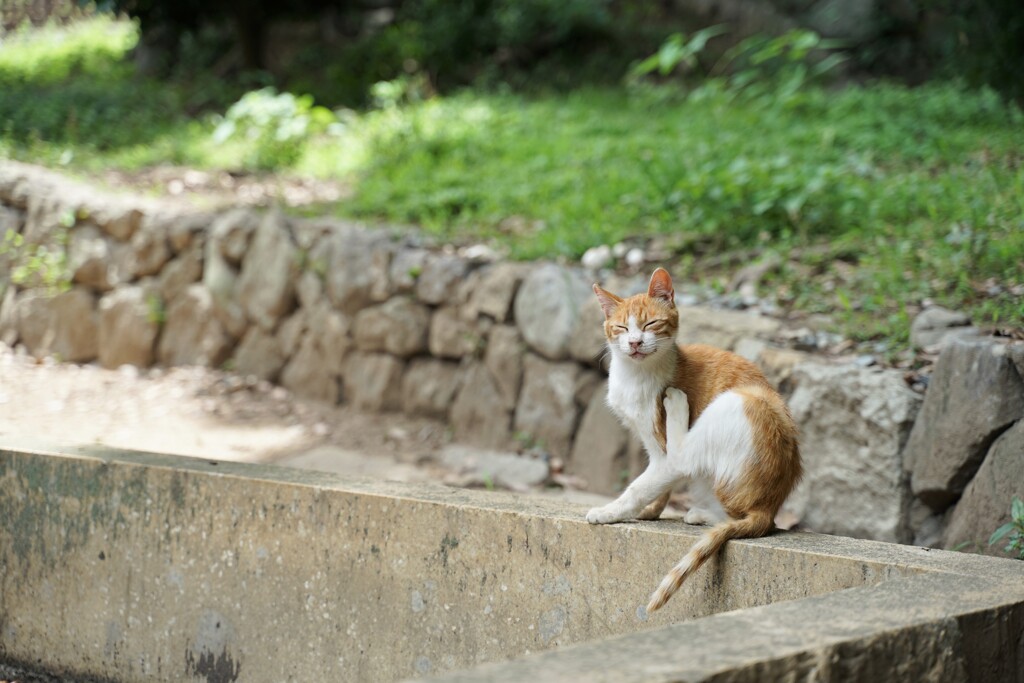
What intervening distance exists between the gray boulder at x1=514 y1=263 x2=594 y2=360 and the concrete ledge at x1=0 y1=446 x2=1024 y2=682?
2631 millimetres

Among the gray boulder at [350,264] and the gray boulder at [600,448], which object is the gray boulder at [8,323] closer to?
Result: the gray boulder at [350,264]

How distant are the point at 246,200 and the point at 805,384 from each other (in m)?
5.03

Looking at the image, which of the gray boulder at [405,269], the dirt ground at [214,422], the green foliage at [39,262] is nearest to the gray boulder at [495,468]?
the dirt ground at [214,422]

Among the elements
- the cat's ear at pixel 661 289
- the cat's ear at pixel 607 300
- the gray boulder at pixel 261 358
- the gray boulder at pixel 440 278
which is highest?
the gray boulder at pixel 440 278

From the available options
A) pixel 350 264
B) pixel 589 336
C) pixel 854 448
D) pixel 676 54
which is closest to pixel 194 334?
pixel 350 264

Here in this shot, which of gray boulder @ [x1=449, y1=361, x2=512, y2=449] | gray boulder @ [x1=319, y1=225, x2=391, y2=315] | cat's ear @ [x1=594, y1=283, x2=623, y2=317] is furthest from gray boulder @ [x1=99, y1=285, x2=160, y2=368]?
cat's ear @ [x1=594, y1=283, x2=623, y2=317]

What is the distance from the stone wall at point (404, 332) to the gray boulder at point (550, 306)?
0.01m

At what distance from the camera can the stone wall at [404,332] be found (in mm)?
4273

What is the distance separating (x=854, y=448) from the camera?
4.30 meters

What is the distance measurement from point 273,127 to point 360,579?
664 cm

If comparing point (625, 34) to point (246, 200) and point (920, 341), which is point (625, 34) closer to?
point (246, 200)

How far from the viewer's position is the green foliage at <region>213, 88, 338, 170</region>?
8852 millimetres

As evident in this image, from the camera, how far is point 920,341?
4.46 m

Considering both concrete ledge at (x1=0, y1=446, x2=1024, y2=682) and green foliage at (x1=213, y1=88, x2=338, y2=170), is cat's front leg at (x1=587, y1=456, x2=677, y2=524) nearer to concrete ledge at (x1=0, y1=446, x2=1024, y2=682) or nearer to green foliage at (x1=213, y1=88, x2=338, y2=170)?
concrete ledge at (x1=0, y1=446, x2=1024, y2=682)
